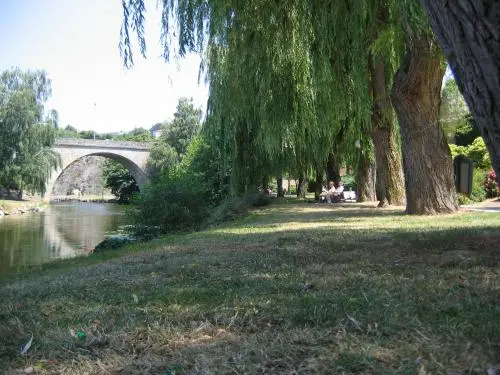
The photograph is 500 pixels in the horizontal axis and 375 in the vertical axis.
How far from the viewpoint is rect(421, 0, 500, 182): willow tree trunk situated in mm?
1934

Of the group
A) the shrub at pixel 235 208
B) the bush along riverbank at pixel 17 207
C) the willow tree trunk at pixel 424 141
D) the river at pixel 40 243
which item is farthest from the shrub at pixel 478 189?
the bush along riverbank at pixel 17 207

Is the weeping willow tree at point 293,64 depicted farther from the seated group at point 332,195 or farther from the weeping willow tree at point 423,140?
the seated group at point 332,195

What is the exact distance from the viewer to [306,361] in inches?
89.4

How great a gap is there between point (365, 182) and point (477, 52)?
55.7 feet

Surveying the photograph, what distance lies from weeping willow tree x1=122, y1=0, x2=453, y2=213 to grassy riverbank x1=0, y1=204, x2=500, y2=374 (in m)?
3.00

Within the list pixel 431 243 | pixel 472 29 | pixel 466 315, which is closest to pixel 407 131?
pixel 431 243

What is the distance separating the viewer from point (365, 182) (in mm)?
18656

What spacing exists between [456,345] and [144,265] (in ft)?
12.2

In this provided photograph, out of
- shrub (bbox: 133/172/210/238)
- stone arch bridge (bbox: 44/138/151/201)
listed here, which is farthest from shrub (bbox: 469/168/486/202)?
stone arch bridge (bbox: 44/138/151/201)

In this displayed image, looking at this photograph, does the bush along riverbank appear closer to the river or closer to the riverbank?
the riverbank

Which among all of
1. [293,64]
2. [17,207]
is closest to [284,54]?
[293,64]

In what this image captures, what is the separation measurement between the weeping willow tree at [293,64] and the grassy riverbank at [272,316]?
3.00 m

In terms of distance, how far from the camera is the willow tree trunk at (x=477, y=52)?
1.93 meters

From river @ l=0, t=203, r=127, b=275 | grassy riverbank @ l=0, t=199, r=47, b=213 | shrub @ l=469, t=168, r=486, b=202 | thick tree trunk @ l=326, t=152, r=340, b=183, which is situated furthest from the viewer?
grassy riverbank @ l=0, t=199, r=47, b=213
